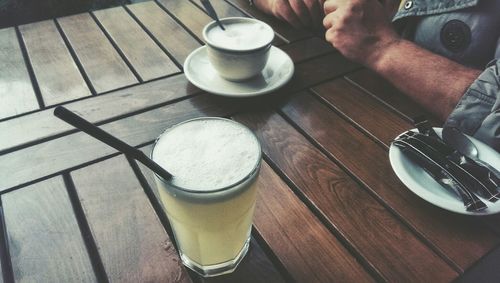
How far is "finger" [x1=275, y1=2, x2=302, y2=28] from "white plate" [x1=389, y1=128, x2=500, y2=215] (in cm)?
53

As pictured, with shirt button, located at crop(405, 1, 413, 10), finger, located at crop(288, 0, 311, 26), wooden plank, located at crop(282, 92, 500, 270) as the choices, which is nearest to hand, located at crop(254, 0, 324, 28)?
finger, located at crop(288, 0, 311, 26)

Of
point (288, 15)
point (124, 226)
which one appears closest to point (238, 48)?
point (288, 15)

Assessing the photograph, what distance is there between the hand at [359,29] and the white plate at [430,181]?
35 cm

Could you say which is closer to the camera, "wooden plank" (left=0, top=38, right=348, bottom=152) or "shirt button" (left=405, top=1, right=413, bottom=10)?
"wooden plank" (left=0, top=38, right=348, bottom=152)

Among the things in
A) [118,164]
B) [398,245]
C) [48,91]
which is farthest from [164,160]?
[48,91]

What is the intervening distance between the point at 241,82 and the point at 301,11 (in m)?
0.34

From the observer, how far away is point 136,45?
95cm

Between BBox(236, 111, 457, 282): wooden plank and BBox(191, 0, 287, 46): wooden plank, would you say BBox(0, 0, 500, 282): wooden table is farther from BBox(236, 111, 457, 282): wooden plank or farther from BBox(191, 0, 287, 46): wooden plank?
BBox(191, 0, 287, 46): wooden plank

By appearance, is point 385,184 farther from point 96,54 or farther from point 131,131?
point 96,54

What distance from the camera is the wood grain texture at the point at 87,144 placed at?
613 mm

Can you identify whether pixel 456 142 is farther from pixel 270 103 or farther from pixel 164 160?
pixel 164 160

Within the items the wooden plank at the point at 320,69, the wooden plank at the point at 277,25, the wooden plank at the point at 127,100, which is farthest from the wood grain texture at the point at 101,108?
the wooden plank at the point at 277,25

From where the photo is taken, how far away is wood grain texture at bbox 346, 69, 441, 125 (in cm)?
78

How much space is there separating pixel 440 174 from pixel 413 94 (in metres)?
0.27
